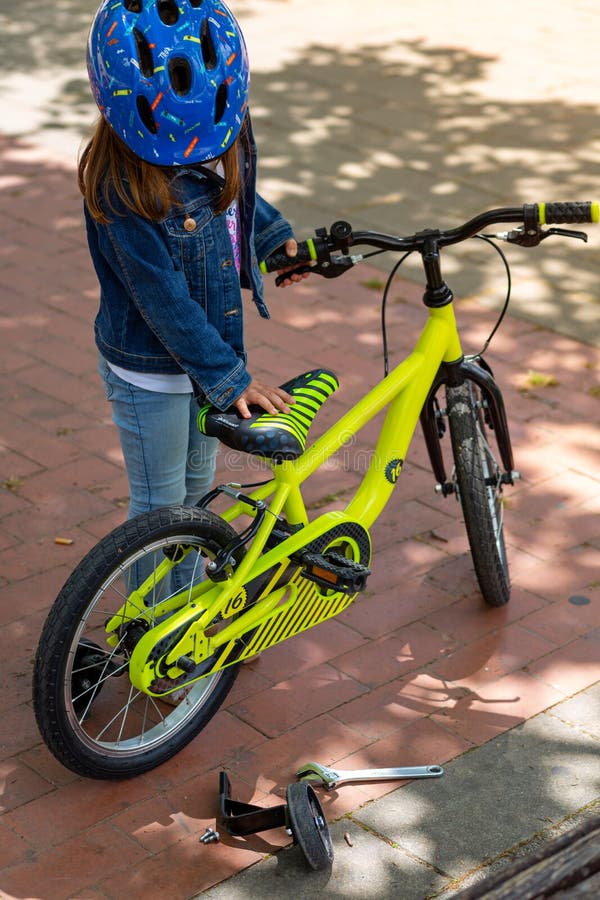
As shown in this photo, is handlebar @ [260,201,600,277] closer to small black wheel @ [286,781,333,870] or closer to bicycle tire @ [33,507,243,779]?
bicycle tire @ [33,507,243,779]

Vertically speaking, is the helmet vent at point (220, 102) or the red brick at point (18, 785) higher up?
the helmet vent at point (220, 102)

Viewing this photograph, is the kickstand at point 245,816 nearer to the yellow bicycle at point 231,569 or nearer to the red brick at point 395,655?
the yellow bicycle at point 231,569

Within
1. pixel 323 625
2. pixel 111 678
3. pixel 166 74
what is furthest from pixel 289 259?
pixel 111 678

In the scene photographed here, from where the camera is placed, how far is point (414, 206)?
7379 millimetres

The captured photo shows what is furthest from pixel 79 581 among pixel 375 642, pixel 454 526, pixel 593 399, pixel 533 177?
pixel 533 177

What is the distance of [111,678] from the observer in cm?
370

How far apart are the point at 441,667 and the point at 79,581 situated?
1.27 m

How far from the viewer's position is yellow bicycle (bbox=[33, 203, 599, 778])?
309 centimetres

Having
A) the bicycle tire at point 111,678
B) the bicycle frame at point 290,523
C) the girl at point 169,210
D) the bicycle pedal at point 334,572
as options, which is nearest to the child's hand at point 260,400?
the girl at point 169,210

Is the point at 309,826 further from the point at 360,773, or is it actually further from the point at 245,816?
the point at 360,773

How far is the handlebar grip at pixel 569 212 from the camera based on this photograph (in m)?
3.35

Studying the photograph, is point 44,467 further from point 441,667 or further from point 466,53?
point 466,53

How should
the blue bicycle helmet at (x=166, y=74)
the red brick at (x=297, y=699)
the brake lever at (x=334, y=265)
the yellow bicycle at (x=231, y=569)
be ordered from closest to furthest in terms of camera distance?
the blue bicycle helmet at (x=166, y=74), the yellow bicycle at (x=231, y=569), the brake lever at (x=334, y=265), the red brick at (x=297, y=699)

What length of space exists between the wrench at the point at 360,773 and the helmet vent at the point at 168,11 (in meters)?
1.89
